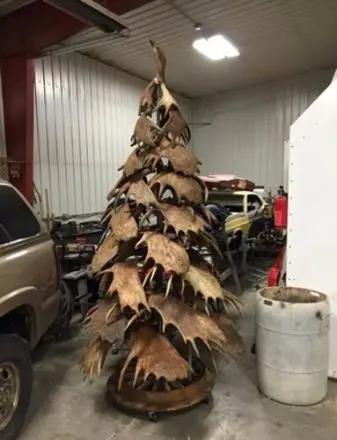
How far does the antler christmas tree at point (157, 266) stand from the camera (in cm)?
241

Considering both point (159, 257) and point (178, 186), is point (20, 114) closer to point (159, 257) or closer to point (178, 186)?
point (178, 186)

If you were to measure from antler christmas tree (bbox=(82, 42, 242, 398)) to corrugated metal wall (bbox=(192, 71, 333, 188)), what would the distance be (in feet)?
23.1

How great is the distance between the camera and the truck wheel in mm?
2281

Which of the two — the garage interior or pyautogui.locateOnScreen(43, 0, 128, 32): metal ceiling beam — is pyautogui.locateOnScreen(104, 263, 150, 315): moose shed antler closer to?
the garage interior

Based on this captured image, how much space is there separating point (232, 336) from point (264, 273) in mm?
4351

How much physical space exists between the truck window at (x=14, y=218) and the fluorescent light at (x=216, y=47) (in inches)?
176

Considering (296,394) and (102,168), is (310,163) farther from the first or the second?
(102,168)

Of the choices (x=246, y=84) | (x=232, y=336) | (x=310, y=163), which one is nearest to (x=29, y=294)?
(x=232, y=336)

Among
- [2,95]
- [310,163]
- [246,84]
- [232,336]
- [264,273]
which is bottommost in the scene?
[264,273]

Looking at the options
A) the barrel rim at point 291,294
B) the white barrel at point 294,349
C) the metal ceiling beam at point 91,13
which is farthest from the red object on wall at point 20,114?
the white barrel at point 294,349

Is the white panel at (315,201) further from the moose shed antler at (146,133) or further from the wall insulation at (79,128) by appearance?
the wall insulation at (79,128)

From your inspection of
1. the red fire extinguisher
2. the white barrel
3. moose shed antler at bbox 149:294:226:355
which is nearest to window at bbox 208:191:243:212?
the red fire extinguisher

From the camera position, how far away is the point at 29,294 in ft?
8.54

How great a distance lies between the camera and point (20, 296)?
2.49m
